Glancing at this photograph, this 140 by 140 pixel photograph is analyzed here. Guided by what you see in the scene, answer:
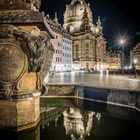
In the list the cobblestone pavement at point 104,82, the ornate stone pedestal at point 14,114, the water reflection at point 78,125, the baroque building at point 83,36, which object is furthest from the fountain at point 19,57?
the baroque building at point 83,36

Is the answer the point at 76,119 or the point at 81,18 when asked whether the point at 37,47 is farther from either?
the point at 81,18

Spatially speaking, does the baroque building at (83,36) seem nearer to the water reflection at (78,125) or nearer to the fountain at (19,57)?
the water reflection at (78,125)

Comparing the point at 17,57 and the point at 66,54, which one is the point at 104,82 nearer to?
the point at 17,57

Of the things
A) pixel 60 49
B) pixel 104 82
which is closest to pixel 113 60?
pixel 60 49

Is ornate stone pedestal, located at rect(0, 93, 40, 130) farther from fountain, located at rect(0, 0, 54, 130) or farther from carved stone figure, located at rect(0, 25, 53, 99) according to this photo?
carved stone figure, located at rect(0, 25, 53, 99)

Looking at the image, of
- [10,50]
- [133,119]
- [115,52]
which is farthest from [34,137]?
[115,52]

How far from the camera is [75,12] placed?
466ft

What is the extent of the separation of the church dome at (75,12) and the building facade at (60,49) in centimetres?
2493

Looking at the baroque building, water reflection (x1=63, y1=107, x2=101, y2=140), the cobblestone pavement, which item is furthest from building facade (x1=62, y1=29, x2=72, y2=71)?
water reflection (x1=63, y1=107, x2=101, y2=140)

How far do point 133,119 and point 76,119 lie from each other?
277cm

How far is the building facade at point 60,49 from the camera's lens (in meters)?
97.0

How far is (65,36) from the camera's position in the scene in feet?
378

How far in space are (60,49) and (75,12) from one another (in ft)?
147

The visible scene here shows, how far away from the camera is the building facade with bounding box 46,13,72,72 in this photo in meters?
97.0
